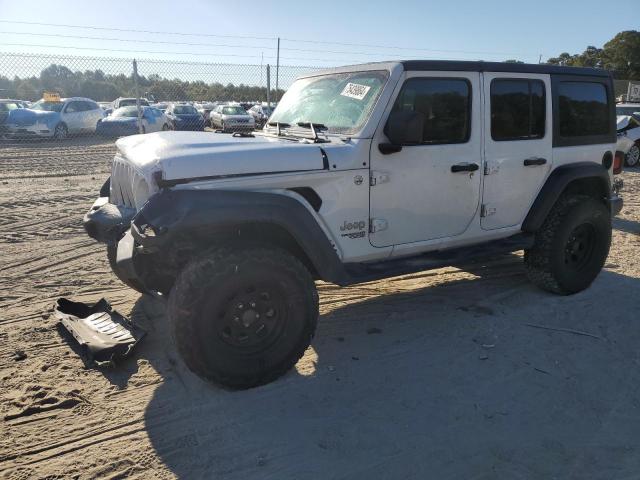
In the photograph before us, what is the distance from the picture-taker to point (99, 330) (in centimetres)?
368

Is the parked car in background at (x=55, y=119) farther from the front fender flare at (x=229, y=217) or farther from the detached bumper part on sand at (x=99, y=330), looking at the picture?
the front fender flare at (x=229, y=217)

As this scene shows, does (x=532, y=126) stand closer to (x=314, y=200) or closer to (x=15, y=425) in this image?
(x=314, y=200)

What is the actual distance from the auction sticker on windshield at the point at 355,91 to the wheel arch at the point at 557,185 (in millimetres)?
1839

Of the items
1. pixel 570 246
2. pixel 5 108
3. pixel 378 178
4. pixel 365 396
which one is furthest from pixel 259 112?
pixel 365 396

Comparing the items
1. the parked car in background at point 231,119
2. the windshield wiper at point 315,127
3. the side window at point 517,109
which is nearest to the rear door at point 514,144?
the side window at point 517,109

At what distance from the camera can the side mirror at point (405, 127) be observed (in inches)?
126

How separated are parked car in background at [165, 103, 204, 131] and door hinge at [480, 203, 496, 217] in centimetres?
1683

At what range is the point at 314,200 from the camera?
3238mm

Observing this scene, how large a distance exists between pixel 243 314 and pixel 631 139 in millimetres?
12947

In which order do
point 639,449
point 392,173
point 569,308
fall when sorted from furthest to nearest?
point 569,308 < point 392,173 < point 639,449

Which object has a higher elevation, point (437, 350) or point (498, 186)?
point (498, 186)

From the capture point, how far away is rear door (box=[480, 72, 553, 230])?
3973 millimetres

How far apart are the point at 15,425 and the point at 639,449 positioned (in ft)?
10.9

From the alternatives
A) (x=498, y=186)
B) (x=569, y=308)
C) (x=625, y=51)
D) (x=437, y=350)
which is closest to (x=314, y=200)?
(x=437, y=350)
